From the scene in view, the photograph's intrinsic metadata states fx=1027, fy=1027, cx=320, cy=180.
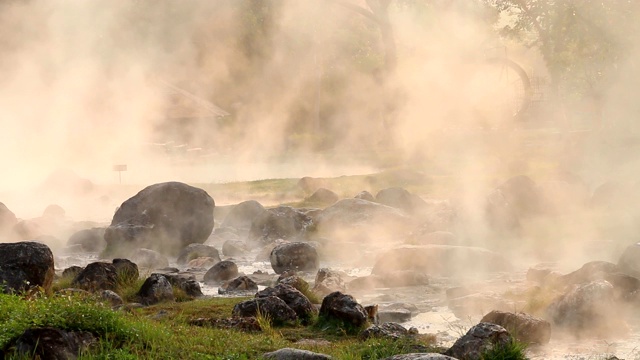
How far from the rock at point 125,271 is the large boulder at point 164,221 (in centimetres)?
514

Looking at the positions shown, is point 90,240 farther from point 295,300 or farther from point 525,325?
point 525,325

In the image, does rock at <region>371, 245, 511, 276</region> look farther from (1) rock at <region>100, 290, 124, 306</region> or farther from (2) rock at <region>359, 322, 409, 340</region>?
(2) rock at <region>359, 322, 409, 340</region>

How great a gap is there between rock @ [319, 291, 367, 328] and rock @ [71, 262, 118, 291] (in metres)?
3.28

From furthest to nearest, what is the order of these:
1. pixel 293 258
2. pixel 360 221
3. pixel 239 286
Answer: pixel 360 221, pixel 293 258, pixel 239 286

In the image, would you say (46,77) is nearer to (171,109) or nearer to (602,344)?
(171,109)

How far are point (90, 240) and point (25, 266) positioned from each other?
29.5ft

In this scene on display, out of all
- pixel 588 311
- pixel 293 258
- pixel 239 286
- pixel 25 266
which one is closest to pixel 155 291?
pixel 25 266

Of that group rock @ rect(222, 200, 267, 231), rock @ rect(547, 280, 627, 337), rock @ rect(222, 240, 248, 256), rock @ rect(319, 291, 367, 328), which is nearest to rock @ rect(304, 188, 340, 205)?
rock @ rect(222, 200, 267, 231)

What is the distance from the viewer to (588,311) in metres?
11.8

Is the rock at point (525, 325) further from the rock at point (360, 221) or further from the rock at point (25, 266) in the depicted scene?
the rock at point (360, 221)

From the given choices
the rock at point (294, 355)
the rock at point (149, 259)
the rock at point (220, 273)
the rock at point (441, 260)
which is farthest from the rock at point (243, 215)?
the rock at point (294, 355)

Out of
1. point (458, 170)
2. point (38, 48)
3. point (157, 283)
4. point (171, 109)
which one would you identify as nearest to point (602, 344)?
point (157, 283)

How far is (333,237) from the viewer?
66.4 ft

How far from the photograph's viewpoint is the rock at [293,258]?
16312mm
